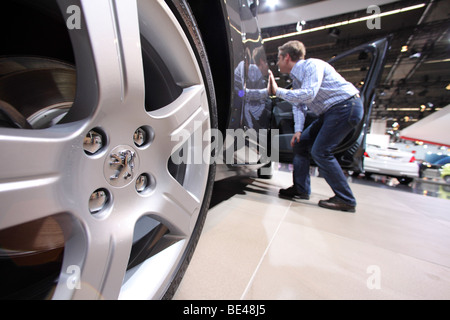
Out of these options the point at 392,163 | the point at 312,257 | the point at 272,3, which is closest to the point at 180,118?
the point at 312,257

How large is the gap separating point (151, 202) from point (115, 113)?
0.21 meters

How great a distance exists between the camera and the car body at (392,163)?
14.6 feet

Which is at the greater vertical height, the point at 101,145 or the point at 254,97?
the point at 254,97

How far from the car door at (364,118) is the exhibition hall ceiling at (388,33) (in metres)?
1.21

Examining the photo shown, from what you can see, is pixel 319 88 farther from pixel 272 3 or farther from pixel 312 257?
pixel 272 3

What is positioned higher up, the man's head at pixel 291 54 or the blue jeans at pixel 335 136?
the man's head at pixel 291 54

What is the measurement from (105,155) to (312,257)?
0.84m

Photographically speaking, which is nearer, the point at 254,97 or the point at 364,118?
the point at 254,97

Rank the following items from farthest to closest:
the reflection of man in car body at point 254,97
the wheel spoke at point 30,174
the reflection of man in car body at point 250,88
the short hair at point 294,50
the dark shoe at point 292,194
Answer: the dark shoe at point 292,194 < the short hair at point 294,50 < the reflection of man in car body at point 254,97 < the reflection of man in car body at point 250,88 < the wheel spoke at point 30,174

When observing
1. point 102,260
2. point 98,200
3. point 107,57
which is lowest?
point 102,260

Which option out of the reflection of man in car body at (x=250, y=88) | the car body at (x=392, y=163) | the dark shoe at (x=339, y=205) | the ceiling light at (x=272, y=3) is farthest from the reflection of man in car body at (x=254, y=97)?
the car body at (x=392, y=163)

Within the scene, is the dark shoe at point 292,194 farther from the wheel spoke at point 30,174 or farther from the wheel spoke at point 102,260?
the wheel spoke at point 30,174

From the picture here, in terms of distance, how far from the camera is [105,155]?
0.38 metres

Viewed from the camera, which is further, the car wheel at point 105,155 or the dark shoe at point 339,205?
the dark shoe at point 339,205
